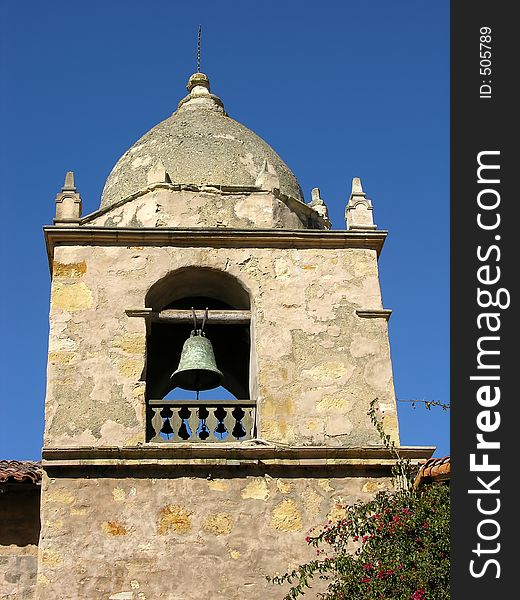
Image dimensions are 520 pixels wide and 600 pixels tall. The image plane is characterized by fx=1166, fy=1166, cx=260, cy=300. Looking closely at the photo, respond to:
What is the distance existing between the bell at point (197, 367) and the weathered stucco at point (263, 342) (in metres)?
0.36

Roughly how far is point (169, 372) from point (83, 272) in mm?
1693

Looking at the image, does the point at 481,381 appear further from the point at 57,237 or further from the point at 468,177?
the point at 57,237

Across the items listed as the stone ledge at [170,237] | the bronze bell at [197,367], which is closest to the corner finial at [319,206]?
the stone ledge at [170,237]

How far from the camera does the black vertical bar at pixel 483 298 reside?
6.95 m

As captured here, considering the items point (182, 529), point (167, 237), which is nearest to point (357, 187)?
point (167, 237)

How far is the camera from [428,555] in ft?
26.9

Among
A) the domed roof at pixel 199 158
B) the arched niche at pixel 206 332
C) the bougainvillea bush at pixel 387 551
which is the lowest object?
the bougainvillea bush at pixel 387 551

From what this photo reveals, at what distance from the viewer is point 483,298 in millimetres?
7480

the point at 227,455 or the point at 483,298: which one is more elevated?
the point at 483,298

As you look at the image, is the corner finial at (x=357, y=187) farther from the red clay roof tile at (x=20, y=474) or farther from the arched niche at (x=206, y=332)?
the red clay roof tile at (x=20, y=474)

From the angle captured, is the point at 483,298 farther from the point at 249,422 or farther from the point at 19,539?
the point at 19,539

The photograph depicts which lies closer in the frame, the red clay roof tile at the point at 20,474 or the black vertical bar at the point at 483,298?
the black vertical bar at the point at 483,298

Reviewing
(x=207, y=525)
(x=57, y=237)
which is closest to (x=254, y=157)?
(x=57, y=237)

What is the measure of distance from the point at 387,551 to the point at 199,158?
4.91 metres
